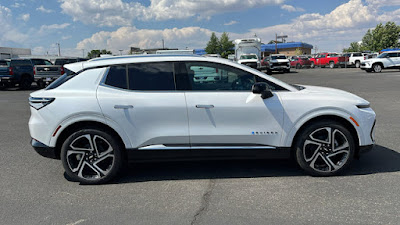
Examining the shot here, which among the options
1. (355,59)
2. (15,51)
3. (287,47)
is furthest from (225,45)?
(15,51)

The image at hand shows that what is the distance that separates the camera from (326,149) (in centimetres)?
410

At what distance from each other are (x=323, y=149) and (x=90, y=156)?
3059 mm

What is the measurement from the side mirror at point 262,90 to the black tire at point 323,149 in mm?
685

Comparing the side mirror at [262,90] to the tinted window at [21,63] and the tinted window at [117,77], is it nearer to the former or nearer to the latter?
the tinted window at [117,77]

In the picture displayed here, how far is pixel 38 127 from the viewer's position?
4.02 metres

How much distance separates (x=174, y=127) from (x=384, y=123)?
5676 mm

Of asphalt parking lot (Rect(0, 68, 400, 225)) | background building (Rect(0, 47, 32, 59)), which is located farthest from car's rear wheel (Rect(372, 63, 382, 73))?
background building (Rect(0, 47, 32, 59))

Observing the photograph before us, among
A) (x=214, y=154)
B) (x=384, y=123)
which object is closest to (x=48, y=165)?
(x=214, y=154)

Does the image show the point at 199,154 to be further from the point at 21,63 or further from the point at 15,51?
the point at 15,51

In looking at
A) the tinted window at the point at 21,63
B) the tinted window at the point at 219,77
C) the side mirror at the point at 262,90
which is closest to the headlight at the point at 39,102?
the tinted window at the point at 219,77

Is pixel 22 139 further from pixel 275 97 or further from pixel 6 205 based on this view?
pixel 275 97

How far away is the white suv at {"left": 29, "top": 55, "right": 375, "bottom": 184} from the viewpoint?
3.95 m

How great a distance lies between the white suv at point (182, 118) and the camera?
3945 millimetres

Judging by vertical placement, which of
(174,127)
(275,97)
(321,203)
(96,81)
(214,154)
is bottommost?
(321,203)
